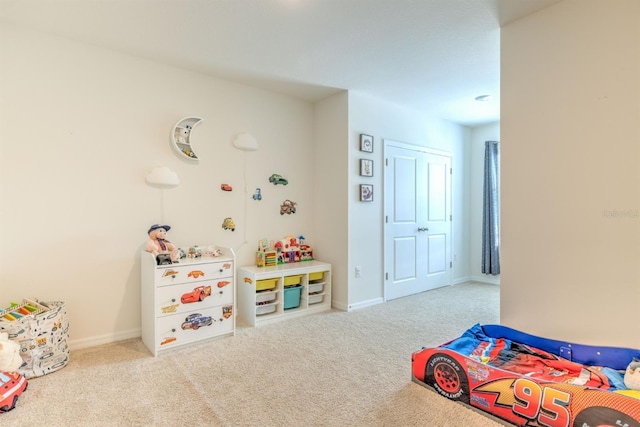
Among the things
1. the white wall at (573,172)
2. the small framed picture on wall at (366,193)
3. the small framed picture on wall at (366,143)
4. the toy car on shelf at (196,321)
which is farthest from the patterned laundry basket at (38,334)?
the white wall at (573,172)

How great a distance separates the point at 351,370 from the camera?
2.28m

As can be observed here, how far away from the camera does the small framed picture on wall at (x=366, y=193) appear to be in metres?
3.79

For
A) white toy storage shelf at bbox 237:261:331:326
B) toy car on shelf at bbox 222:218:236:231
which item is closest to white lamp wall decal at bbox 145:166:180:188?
toy car on shelf at bbox 222:218:236:231

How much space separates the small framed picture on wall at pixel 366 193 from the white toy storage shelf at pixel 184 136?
182 cm

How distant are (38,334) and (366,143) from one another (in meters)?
3.35

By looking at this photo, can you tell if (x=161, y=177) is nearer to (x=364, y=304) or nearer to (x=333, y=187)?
(x=333, y=187)

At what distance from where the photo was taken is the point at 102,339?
8.99 feet

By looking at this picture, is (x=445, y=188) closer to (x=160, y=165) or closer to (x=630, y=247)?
(x=630, y=247)

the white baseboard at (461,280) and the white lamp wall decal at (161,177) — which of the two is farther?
the white baseboard at (461,280)

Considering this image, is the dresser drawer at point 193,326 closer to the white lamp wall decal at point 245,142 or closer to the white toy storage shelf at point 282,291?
the white toy storage shelf at point 282,291

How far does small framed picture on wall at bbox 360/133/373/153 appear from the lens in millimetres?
3777

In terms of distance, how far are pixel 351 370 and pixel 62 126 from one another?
2917mm

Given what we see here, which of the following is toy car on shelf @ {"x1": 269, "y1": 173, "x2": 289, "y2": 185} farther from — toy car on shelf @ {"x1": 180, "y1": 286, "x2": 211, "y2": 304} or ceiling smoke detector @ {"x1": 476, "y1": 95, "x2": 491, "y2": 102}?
ceiling smoke detector @ {"x1": 476, "y1": 95, "x2": 491, "y2": 102}

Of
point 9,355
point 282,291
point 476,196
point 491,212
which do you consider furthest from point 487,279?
point 9,355
